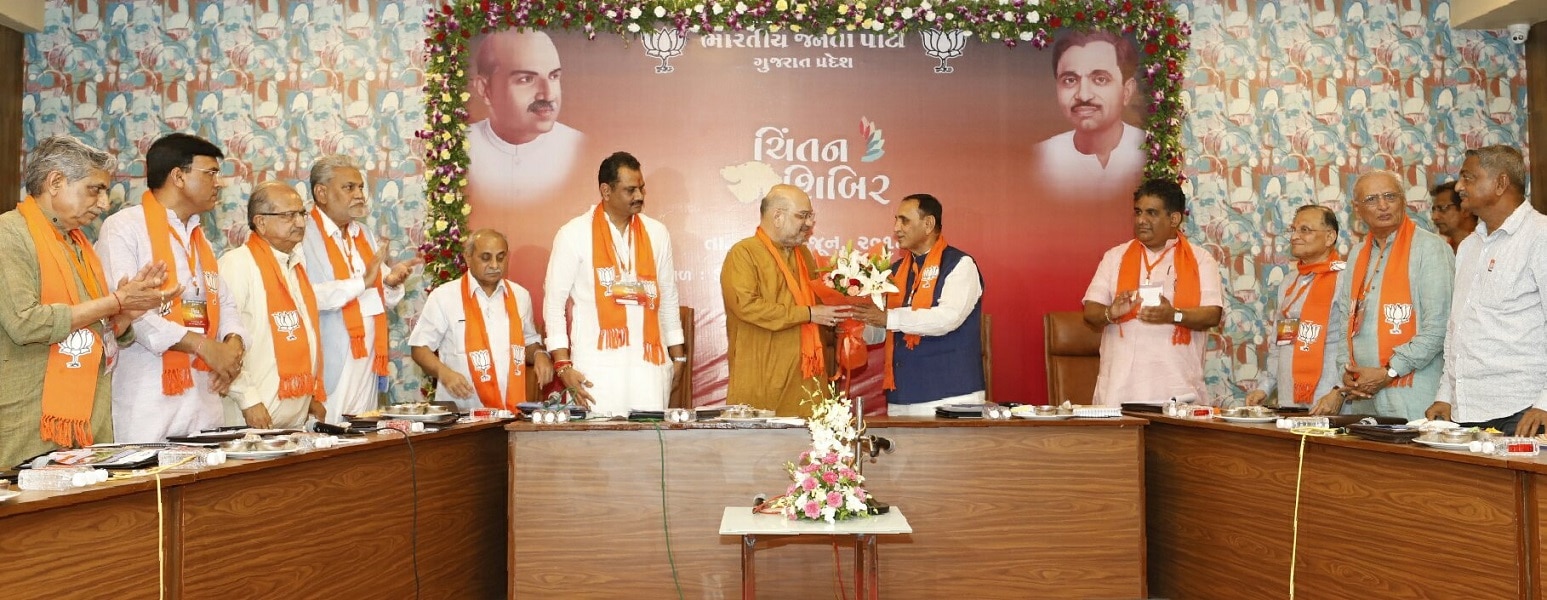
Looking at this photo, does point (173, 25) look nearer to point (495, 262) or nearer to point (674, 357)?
point (495, 262)

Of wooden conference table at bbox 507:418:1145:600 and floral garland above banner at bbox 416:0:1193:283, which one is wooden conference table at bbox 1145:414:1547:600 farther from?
floral garland above banner at bbox 416:0:1193:283

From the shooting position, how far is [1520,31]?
6.54m

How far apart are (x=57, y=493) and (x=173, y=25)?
502 cm

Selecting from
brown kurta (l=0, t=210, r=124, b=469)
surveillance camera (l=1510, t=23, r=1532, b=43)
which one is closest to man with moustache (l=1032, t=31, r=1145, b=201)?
surveillance camera (l=1510, t=23, r=1532, b=43)

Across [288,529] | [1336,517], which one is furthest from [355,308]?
[1336,517]

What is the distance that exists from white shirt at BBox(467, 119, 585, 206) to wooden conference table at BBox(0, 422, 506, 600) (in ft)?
6.51

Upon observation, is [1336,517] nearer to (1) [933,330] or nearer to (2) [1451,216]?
(1) [933,330]

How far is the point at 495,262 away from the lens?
5.43 meters

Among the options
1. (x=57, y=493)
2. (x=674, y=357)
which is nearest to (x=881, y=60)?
(x=674, y=357)

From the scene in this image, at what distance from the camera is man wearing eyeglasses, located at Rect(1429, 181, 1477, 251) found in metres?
5.67

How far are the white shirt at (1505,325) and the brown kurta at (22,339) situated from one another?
445 cm

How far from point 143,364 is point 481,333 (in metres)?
1.72

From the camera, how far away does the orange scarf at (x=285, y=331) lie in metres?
4.44

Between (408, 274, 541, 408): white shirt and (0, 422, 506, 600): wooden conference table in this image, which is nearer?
(0, 422, 506, 600): wooden conference table
